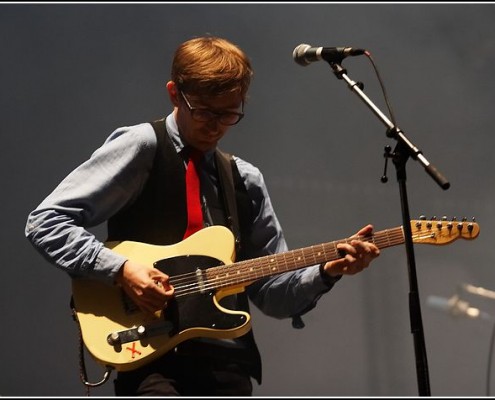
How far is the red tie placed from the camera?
2.22m

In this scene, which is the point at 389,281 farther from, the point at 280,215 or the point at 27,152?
the point at 27,152

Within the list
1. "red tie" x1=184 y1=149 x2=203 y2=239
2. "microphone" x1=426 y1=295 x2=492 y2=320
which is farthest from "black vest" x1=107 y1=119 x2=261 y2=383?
"microphone" x1=426 y1=295 x2=492 y2=320

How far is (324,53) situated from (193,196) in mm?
533

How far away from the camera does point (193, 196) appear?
7.37 feet

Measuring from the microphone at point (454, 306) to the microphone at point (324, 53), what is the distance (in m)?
1.29

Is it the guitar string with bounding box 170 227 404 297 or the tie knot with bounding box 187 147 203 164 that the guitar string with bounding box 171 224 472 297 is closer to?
the guitar string with bounding box 170 227 404 297

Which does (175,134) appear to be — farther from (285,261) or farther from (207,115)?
(285,261)

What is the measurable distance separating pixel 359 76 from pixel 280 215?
69cm

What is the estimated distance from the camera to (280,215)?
3182mm

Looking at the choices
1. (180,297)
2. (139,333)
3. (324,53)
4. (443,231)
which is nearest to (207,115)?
(324,53)

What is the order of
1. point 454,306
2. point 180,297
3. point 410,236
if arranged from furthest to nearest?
1. point 454,306
2. point 180,297
3. point 410,236

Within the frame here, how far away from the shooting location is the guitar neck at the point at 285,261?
7.16 ft

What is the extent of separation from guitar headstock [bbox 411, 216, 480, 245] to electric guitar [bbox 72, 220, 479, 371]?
0.10 meters

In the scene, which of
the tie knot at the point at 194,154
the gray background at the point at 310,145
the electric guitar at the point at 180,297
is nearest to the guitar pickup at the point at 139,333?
the electric guitar at the point at 180,297
